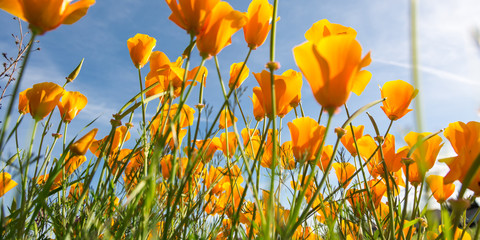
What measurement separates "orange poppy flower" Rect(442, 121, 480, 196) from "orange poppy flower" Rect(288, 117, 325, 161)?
0.31m

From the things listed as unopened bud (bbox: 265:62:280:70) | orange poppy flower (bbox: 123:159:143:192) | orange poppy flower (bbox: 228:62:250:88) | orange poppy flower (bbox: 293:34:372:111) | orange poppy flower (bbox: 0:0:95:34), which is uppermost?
orange poppy flower (bbox: 228:62:250:88)

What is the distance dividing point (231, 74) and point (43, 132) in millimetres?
679

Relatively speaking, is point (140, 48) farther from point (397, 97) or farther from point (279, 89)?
point (397, 97)

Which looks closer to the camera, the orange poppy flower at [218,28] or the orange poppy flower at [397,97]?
the orange poppy flower at [218,28]

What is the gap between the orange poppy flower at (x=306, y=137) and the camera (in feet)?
3.13

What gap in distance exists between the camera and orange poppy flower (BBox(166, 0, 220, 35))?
2.52ft

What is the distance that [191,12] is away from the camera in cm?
78

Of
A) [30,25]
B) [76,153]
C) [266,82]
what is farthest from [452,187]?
[30,25]

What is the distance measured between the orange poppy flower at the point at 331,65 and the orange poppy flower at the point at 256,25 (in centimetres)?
35

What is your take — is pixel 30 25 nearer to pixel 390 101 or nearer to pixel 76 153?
pixel 76 153

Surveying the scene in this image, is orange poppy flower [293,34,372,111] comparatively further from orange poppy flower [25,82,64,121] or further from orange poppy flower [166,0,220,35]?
orange poppy flower [25,82,64,121]

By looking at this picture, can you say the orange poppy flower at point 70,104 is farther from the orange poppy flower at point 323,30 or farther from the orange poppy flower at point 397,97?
the orange poppy flower at point 397,97

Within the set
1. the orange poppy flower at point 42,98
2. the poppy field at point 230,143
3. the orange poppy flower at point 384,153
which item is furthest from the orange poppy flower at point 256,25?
the orange poppy flower at point 42,98

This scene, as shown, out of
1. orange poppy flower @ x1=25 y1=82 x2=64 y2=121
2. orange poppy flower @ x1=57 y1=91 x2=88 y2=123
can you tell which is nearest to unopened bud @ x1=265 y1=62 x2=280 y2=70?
orange poppy flower @ x1=25 y1=82 x2=64 y2=121
